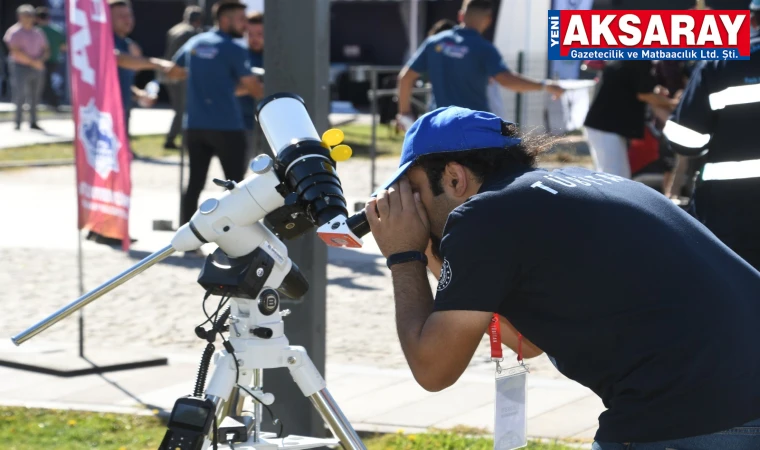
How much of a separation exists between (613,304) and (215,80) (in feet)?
23.1

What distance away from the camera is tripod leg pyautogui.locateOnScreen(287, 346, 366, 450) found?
322 cm

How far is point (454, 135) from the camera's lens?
2.62m

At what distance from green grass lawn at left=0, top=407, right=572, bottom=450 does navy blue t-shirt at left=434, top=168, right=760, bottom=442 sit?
230 cm

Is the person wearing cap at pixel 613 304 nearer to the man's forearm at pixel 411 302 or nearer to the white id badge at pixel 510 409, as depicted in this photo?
the man's forearm at pixel 411 302

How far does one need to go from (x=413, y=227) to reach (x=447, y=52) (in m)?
6.38

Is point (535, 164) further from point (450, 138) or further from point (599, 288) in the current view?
point (599, 288)

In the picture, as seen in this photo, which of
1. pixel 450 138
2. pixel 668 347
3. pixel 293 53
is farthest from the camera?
pixel 293 53

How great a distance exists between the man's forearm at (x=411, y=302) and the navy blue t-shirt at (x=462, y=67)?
20.4ft

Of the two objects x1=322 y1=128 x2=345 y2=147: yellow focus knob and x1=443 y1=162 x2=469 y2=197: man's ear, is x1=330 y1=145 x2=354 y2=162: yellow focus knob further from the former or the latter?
x1=443 y1=162 x2=469 y2=197: man's ear

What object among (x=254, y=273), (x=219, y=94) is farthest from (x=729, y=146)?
(x=219, y=94)

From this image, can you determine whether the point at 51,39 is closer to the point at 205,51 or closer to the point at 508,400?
the point at 205,51

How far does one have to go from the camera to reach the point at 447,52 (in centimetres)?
887

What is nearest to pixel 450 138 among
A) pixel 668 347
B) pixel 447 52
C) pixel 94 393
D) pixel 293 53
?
pixel 668 347

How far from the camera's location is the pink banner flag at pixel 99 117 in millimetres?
5980
